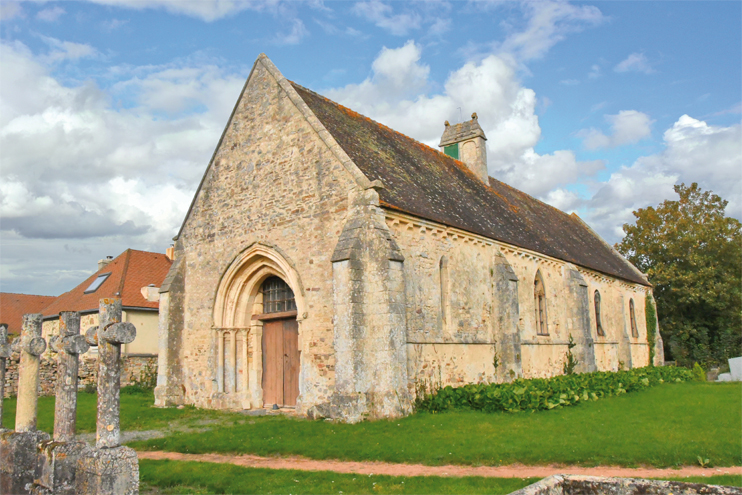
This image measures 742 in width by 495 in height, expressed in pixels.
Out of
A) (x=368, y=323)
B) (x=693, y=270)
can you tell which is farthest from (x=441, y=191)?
(x=693, y=270)

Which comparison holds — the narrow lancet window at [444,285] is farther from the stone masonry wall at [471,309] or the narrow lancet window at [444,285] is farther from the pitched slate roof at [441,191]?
the pitched slate roof at [441,191]

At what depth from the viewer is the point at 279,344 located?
15.6m

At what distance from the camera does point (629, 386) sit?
1819cm

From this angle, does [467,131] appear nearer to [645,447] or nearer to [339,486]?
[645,447]

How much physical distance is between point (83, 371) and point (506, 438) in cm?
1833

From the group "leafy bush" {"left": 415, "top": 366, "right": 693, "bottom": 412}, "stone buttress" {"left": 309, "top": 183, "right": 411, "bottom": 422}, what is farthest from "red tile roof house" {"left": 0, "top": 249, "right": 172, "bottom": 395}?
"leafy bush" {"left": 415, "top": 366, "right": 693, "bottom": 412}

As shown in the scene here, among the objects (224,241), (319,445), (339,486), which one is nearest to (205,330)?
(224,241)

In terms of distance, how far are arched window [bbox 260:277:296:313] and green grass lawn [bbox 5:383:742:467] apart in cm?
316

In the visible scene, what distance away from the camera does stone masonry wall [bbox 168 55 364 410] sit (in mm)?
13352

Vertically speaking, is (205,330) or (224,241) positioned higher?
(224,241)

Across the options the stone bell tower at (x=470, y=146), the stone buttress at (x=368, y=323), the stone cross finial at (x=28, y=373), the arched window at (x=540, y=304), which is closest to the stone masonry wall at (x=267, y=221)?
the stone buttress at (x=368, y=323)

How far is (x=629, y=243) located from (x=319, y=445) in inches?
1357

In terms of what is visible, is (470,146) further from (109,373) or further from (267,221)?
(109,373)

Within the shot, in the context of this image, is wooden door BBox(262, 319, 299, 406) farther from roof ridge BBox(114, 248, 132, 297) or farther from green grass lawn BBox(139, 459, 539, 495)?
roof ridge BBox(114, 248, 132, 297)
